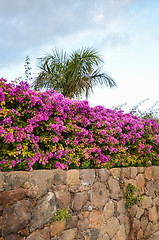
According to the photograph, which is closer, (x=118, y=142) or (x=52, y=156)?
(x=52, y=156)

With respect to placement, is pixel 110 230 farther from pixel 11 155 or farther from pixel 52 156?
pixel 11 155

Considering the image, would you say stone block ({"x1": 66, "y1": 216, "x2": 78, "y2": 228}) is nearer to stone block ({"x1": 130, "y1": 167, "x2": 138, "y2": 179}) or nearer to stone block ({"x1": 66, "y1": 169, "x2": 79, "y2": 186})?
stone block ({"x1": 66, "y1": 169, "x2": 79, "y2": 186})

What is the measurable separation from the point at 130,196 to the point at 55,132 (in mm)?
2376

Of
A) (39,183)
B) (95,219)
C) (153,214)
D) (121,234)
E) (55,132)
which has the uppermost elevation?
(55,132)

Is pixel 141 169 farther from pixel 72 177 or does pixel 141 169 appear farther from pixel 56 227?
pixel 56 227

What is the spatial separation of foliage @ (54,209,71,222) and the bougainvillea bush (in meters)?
0.65

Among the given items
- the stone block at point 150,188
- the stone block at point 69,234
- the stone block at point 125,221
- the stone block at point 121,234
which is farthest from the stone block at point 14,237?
the stone block at point 150,188

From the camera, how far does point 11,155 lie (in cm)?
321

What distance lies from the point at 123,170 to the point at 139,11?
11.8 feet

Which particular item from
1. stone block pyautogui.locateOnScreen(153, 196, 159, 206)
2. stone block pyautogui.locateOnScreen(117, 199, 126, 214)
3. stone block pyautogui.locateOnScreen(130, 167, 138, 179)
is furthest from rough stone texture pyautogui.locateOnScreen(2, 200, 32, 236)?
stone block pyautogui.locateOnScreen(153, 196, 159, 206)

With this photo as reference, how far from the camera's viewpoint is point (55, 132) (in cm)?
368

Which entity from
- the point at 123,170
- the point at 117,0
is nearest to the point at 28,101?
the point at 123,170

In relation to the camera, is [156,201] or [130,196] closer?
[130,196]

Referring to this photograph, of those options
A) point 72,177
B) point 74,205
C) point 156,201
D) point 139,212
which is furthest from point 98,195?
point 156,201
